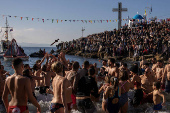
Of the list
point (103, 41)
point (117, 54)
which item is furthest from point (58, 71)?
point (103, 41)

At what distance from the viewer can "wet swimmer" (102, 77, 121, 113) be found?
413cm

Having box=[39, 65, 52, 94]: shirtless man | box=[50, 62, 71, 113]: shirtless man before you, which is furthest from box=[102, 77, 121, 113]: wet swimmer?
box=[39, 65, 52, 94]: shirtless man

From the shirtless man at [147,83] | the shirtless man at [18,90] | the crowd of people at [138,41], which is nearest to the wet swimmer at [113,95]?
the shirtless man at [18,90]

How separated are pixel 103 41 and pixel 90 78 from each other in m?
27.7

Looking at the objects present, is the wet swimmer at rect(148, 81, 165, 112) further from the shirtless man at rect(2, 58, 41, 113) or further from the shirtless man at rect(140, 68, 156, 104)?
the shirtless man at rect(2, 58, 41, 113)

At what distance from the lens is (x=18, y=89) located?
10.6ft

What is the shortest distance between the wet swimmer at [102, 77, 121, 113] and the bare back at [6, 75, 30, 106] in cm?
181

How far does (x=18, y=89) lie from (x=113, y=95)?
207cm

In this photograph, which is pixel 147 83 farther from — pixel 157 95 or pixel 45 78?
pixel 45 78

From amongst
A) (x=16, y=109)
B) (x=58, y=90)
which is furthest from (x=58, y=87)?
(x=16, y=109)

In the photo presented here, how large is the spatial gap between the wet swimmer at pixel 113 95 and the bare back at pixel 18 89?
1.81 meters

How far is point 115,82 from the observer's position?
411 cm

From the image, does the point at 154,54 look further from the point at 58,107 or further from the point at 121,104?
the point at 58,107

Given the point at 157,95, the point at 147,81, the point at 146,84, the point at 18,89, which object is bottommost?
the point at 157,95
